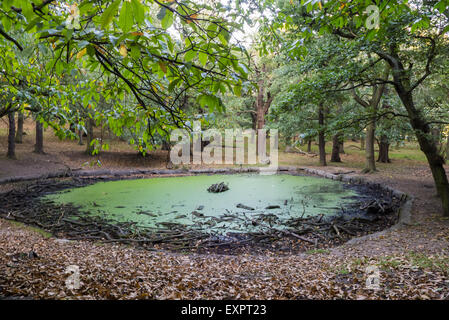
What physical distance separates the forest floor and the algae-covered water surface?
73.8 inches

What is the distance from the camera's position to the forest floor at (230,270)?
2.51 m

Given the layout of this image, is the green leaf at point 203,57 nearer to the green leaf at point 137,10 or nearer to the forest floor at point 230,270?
the green leaf at point 137,10

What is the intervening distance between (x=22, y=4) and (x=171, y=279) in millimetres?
2543

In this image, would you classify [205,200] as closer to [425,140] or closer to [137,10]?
[425,140]

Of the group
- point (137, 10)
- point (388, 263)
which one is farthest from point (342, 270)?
point (137, 10)

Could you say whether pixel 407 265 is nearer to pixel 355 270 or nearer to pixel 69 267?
pixel 355 270

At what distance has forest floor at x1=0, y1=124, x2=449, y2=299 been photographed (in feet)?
8.23

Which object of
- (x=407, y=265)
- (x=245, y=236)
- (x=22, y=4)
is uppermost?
(x=22, y=4)

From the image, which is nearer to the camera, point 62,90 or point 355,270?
point 355,270

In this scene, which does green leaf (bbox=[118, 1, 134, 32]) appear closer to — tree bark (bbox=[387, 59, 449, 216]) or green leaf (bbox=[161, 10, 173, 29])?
green leaf (bbox=[161, 10, 173, 29])

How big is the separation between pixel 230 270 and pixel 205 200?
4.91 meters

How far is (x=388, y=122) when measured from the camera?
10.9m

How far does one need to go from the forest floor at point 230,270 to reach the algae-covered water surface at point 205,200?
6.15 ft
